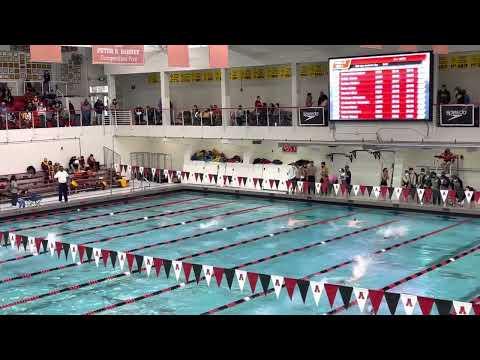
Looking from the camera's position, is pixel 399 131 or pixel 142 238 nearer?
pixel 142 238

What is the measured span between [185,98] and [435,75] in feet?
46.9

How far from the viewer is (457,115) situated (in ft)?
69.9

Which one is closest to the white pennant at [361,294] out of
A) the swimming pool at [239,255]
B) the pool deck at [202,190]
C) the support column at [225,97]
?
the swimming pool at [239,255]

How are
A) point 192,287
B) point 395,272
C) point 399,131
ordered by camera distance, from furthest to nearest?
point 399,131, point 395,272, point 192,287

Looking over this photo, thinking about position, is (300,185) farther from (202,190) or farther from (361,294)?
(361,294)

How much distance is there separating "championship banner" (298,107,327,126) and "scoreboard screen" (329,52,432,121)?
1.84 ft

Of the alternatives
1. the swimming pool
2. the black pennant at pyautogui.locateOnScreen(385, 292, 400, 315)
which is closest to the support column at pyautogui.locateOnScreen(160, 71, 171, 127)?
the swimming pool

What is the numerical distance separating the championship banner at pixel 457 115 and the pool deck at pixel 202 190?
2673mm

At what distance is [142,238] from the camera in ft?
61.5

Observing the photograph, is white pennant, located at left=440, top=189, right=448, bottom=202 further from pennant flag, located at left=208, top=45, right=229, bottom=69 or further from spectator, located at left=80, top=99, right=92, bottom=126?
spectator, located at left=80, top=99, right=92, bottom=126

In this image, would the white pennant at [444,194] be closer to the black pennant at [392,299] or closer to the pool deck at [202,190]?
the pool deck at [202,190]

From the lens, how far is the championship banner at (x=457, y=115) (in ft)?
68.7

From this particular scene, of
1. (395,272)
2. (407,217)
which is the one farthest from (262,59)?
(395,272)
